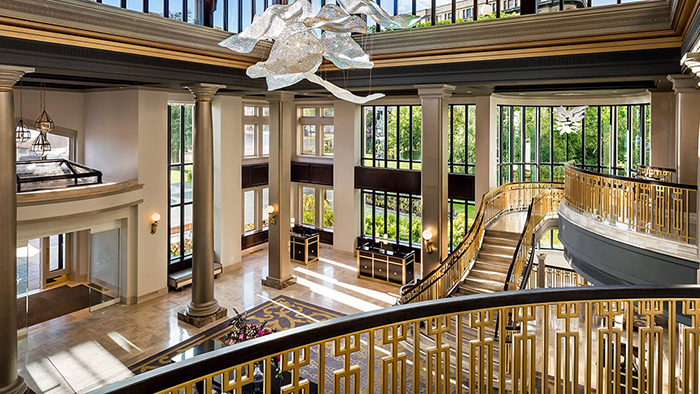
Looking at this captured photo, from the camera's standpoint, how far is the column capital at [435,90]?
31.0 ft

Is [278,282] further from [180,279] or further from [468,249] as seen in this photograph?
[468,249]

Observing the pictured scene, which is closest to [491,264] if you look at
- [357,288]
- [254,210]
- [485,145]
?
[357,288]

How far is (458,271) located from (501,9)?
18.3ft

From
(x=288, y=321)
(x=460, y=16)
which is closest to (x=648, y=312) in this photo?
(x=460, y=16)

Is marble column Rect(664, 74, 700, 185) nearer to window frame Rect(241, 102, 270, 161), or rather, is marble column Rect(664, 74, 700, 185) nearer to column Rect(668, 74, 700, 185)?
column Rect(668, 74, 700, 185)

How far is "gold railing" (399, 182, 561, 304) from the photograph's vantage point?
936cm

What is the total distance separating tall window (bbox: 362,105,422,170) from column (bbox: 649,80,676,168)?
728 cm

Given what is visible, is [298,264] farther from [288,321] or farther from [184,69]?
[184,69]

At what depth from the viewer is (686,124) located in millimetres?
8141

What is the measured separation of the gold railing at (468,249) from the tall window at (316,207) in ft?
23.9

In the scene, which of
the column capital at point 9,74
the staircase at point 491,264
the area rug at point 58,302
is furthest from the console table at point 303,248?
the column capital at point 9,74

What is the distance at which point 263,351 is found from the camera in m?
1.81

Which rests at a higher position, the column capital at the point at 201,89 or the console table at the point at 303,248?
the column capital at the point at 201,89

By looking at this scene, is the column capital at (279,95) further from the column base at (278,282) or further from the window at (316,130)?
the window at (316,130)
